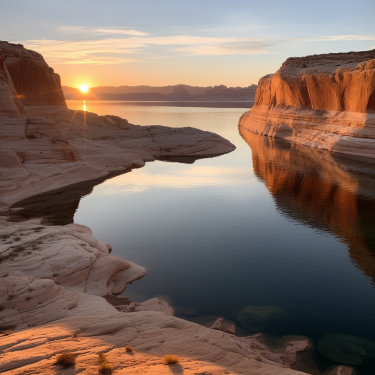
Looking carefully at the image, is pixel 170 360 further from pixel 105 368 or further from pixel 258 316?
pixel 258 316

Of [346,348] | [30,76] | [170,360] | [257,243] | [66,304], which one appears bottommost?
[346,348]

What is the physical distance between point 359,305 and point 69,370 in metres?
10.7

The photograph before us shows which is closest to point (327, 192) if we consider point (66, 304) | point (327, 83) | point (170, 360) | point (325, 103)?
point (66, 304)

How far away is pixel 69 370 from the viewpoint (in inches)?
299

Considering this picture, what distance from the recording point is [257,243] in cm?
1961

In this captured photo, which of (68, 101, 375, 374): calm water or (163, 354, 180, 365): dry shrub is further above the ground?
(163, 354, 180, 365): dry shrub

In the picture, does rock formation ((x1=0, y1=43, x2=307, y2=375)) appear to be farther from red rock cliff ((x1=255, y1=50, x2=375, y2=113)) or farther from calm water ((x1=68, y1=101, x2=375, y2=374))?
red rock cliff ((x1=255, y1=50, x2=375, y2=113))

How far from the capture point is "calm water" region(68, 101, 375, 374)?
518 inches

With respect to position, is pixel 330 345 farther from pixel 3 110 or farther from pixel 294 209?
pixel 3 110

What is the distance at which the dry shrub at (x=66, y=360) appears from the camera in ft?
25.3

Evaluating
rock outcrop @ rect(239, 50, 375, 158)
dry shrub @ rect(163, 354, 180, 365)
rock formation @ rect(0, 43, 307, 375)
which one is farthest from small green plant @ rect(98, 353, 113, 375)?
rock outcrop @ rect(239, 50, 375, 158)

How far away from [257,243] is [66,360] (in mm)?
13578

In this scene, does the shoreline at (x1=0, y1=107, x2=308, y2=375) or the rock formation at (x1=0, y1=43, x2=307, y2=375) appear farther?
the shoreline at (x1=0, y1=107, x2=308, y2=375)

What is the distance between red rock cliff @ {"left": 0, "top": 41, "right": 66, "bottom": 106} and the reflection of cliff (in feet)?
105
